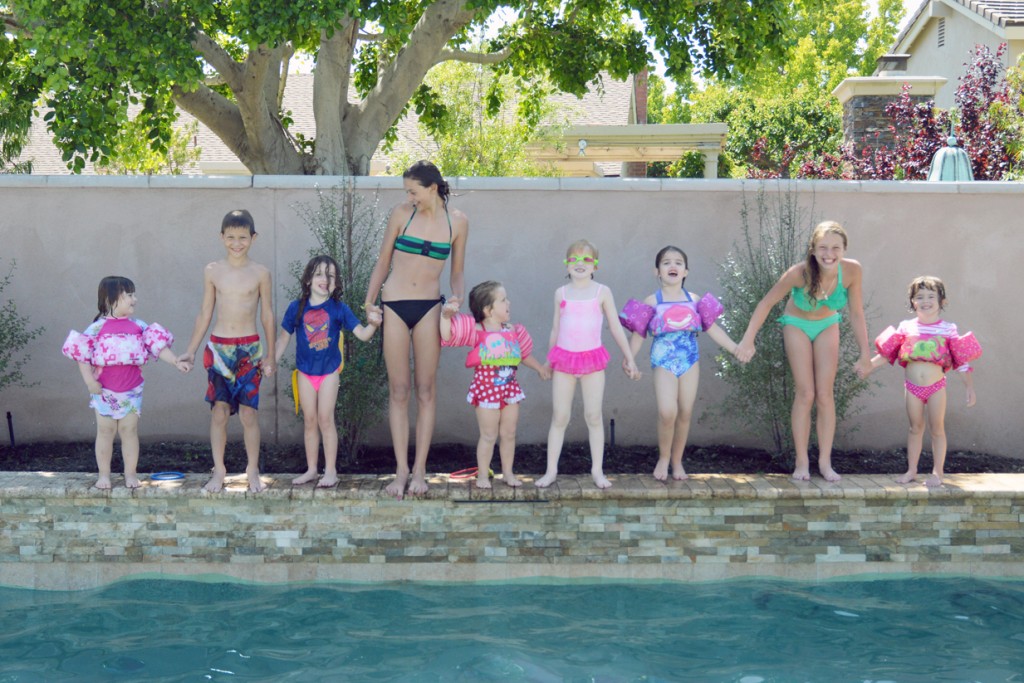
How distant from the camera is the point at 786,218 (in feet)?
22.1

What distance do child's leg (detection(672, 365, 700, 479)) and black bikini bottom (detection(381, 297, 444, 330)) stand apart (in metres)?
1.52

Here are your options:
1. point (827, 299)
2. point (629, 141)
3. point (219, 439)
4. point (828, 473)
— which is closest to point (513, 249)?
point (827, 299)

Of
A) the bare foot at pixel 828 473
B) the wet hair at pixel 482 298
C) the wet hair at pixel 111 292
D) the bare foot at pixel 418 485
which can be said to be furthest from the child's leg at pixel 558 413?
the wet hair at pixel 111 292

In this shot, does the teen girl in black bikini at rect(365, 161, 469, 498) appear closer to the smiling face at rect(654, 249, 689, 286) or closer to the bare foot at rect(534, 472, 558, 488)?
the bare foot at rect(534, 472, 558, 488)

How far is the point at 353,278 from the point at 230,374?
1.17 metres

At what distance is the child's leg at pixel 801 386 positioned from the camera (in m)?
5.93

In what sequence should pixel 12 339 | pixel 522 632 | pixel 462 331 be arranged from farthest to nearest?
pixel 12 339 → pixel 462 331 → pixel 522 632

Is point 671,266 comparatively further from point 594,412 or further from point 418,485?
point 418,485

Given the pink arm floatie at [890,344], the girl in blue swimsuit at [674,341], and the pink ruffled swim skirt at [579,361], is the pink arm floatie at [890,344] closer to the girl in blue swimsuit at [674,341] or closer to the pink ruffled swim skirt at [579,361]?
the girl in blue swimsuit at [674,341]

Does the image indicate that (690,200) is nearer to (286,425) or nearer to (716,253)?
(716,253)

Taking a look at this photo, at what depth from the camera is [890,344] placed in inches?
239

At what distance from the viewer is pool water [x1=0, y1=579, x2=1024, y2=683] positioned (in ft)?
15.0

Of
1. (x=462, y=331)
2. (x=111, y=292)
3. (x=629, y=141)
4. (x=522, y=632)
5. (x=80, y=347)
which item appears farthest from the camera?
(x=629, y=141)

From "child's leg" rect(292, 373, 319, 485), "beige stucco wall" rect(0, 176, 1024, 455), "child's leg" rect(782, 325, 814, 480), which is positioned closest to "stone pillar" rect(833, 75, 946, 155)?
"beige stucco wall" rect(0, 176, 1024, 455)
